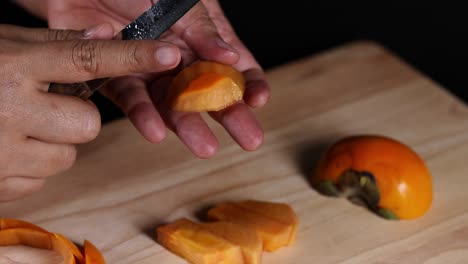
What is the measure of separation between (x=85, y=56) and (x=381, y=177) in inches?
27.1

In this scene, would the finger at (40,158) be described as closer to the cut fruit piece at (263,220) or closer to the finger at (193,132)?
the finger at (193,132)

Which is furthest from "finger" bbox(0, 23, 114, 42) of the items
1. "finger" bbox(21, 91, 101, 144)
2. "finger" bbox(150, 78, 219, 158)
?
"finger" bbox(150, 78, 219, 158)

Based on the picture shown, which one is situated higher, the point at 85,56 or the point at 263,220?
the point at 85,56

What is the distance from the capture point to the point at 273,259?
1.63m

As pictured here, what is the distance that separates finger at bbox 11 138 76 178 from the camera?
1.55m

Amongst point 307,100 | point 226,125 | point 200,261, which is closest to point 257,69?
point 226,125

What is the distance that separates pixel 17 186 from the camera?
1.61m

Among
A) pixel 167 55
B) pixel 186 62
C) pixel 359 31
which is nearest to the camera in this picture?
pixel 167 55

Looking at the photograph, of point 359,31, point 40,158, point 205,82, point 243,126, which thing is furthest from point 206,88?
point 359,31

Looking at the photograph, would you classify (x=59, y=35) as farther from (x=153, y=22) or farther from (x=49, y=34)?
(x=153, y=22)

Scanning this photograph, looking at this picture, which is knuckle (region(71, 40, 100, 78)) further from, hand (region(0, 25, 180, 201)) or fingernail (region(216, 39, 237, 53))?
fingernail (region(216, 39, 237, 53))

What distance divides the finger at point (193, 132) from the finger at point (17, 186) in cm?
30

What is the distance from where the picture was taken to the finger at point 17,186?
1604mm

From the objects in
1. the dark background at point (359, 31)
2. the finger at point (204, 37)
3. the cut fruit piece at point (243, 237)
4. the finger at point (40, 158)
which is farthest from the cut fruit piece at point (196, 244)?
the dark background at point (359, 31)
